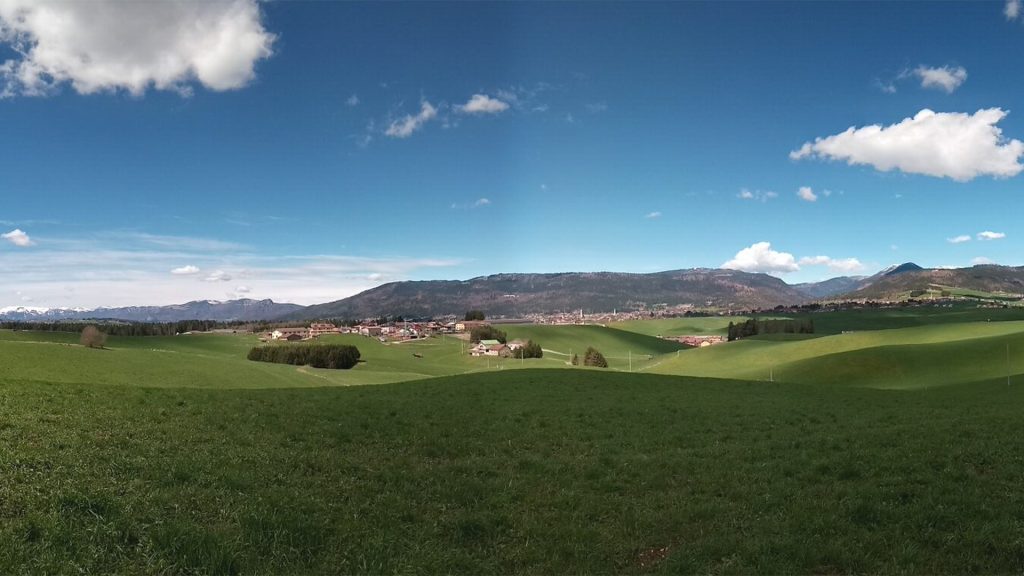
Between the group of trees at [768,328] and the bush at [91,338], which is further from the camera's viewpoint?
the group of trees at [768,328]

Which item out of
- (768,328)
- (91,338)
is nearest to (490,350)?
(768,328)

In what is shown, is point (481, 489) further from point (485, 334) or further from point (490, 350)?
point (485, 334)

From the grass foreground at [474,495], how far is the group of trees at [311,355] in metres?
96.3

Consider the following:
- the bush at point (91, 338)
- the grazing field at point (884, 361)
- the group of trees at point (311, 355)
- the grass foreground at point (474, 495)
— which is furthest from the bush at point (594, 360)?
the grass foreground at point (474, 495)

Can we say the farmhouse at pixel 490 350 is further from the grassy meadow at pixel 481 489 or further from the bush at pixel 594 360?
the grassy meadow at pixel 481 489

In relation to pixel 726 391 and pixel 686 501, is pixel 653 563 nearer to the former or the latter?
pixel 686 501

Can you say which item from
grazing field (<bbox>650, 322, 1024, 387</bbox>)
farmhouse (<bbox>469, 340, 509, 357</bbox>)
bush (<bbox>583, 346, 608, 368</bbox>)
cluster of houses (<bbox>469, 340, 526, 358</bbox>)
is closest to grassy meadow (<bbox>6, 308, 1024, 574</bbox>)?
grazing field (<bbox>650, 322, 1024, 387</bbox>)

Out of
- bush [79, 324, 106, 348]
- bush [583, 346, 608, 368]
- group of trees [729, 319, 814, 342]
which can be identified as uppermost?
bush [79, 324, 106, 348]

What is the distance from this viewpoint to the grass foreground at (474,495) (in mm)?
7773

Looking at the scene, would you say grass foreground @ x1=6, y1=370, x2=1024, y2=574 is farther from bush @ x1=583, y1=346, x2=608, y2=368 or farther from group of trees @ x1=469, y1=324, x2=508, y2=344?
group of trees @ x1=469, y1=324, x2=508, y2=344

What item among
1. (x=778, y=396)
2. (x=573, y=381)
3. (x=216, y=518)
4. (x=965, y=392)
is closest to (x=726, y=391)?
(x=778, y=396)

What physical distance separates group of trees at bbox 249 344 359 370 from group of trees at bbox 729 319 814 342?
104017 mm

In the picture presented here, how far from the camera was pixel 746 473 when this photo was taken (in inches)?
516

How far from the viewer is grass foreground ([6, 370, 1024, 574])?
7.77 meters
